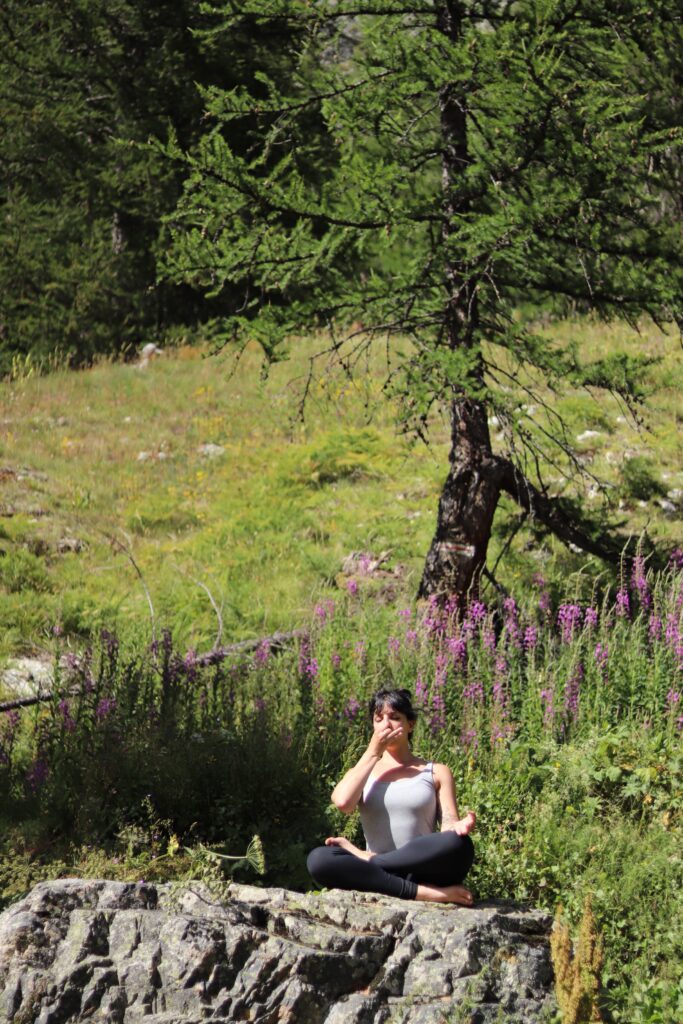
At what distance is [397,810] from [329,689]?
2.31 m

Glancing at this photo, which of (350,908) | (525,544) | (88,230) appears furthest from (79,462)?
(350,908)

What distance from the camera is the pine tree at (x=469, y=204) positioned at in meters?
7.46

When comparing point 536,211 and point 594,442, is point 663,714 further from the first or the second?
point 594,442

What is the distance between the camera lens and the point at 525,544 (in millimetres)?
10180

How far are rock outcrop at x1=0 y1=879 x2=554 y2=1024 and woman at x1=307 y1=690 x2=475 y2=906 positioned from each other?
347mm

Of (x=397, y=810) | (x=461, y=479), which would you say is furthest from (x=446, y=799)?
(x=461, y=479)

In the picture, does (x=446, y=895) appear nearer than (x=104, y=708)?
Yes

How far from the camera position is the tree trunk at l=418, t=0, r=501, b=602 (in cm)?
827

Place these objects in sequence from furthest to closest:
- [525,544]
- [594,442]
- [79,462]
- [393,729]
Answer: [79,462], [594,442], [525,544], [393,729]

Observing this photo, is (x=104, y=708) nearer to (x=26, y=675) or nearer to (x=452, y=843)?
(x=26, y=675)

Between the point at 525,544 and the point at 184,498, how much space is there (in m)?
3.90

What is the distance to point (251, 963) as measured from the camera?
4.17 metres

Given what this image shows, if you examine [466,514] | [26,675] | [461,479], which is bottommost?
[26,675]

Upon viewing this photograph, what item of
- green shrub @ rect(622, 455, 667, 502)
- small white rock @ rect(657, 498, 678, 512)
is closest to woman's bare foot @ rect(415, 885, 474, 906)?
green shrub @ rect(622, 455, 667, 502)
